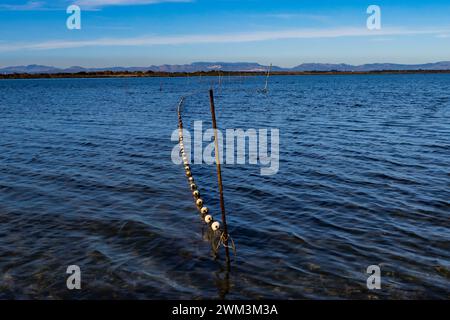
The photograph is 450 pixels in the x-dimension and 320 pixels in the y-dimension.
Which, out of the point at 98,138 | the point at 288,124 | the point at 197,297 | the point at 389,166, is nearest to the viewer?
the point at 197,297

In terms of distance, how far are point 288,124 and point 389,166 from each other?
21019mm

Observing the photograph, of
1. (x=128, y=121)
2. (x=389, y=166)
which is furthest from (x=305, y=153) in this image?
(x=128, y=121)

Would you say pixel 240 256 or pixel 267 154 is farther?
pixel 267 154

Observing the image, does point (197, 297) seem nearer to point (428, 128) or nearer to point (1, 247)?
point (1, 247)

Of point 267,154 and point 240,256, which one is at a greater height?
point 267,154

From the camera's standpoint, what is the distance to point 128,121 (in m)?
48.8
